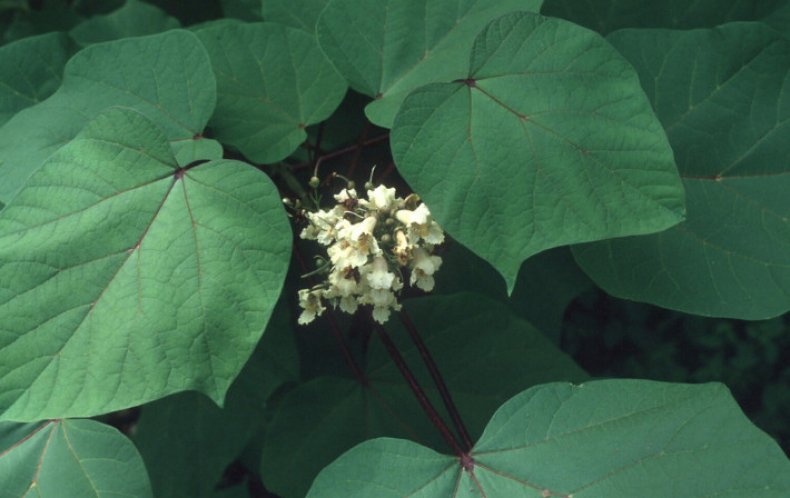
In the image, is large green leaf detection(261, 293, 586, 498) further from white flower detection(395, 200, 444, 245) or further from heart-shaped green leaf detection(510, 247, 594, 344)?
white flower detection(395, 200, 444, 245)

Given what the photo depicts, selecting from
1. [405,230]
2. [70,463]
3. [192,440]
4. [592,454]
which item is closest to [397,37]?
[405,230]

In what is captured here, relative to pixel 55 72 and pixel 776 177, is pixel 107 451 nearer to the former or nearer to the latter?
pixel 55 72

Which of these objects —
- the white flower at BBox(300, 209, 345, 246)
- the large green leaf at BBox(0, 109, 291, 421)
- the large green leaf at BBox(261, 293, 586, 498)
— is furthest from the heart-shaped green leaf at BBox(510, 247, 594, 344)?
the large green leaf at BBox(0, 109, 291, 421)

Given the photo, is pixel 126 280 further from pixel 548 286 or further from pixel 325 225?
pixel 548 286

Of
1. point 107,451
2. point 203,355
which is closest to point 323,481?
point 203,355

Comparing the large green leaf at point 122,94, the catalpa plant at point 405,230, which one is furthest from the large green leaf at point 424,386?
the large green leaf at point 122,94

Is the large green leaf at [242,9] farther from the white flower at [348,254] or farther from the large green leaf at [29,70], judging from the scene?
the white flower at [348,254]
